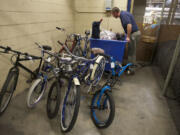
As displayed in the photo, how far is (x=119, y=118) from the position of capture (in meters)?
1.74

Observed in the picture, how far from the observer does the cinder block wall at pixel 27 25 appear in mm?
1846

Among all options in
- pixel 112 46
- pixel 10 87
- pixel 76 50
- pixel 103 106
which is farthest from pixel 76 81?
pixel 76 50

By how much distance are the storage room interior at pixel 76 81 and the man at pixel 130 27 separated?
0.02 meters

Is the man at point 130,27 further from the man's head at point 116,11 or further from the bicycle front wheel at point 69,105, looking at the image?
the bicycle front wheel at point 69,105

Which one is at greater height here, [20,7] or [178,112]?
[20,7]

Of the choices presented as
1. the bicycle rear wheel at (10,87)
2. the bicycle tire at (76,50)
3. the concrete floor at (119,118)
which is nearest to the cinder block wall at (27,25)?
the bicycle rear wheel at (10,87)

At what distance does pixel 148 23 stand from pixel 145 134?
124 inches

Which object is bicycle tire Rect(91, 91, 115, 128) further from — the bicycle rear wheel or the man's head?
the man's head

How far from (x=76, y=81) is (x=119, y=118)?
908 mm

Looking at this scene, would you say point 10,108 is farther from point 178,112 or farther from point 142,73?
point 142,73

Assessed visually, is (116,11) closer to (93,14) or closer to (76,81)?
(93,14)

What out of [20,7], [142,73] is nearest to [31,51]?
[20,7]

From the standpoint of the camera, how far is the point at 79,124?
5.40 ft

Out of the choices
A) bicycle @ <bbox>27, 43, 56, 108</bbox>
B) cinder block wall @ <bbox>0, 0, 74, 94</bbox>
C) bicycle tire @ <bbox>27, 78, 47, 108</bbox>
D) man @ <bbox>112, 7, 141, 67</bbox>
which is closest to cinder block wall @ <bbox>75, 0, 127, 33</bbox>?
cinder block wall @ <bbox>0, 0, 74, 94</bbox>
